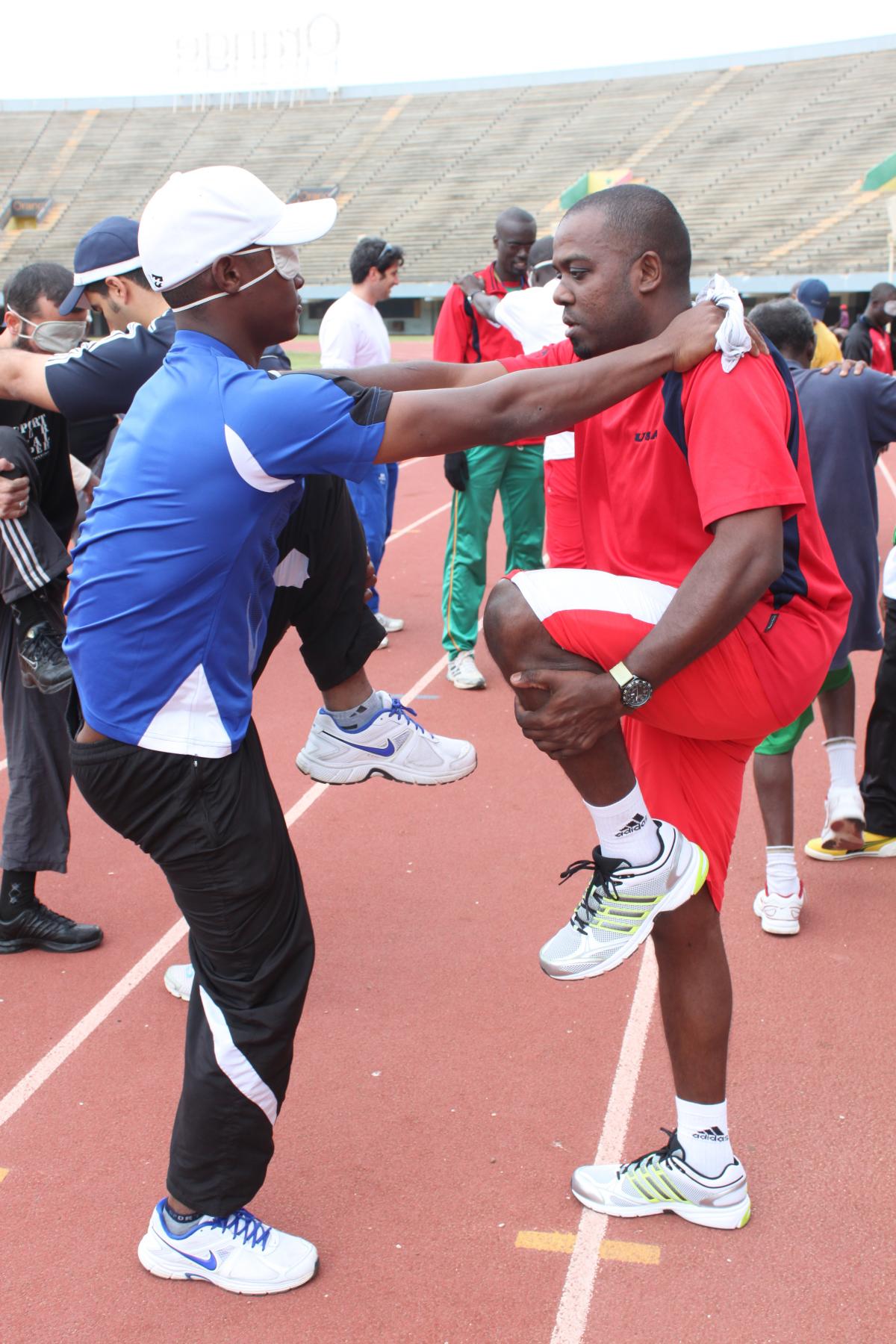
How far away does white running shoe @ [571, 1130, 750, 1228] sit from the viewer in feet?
8.68

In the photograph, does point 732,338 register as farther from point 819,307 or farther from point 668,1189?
point 819,307

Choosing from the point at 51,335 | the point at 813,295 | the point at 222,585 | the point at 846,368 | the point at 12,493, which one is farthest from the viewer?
the point at 813,295

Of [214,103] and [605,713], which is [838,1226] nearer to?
[605,713]

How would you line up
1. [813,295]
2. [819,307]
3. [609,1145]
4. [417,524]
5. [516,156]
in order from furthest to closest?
[516,156]
[417,524]
[819,307]
[813,295]
[609,1145]

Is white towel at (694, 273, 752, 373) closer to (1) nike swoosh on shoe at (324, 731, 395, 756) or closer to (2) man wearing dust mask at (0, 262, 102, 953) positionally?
(1) nike swoosh on shoe at (324, 731, 395, 756)

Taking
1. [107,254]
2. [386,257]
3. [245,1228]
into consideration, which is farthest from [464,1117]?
[386,257]

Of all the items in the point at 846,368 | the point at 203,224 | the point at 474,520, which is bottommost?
the point at 474,520

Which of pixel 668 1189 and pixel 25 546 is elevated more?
pixel 25 546

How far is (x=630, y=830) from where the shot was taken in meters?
2.37

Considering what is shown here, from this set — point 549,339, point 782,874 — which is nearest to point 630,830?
point 782,874

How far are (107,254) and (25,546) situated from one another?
0.95 m

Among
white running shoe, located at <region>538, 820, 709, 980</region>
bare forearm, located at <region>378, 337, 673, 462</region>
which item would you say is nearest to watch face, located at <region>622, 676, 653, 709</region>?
white running shoe, located at <region>538, 820, 709, 980</region>

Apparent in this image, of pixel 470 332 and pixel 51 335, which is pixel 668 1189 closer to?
pixel 51 335

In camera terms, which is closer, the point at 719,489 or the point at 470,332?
the point at 719,489
